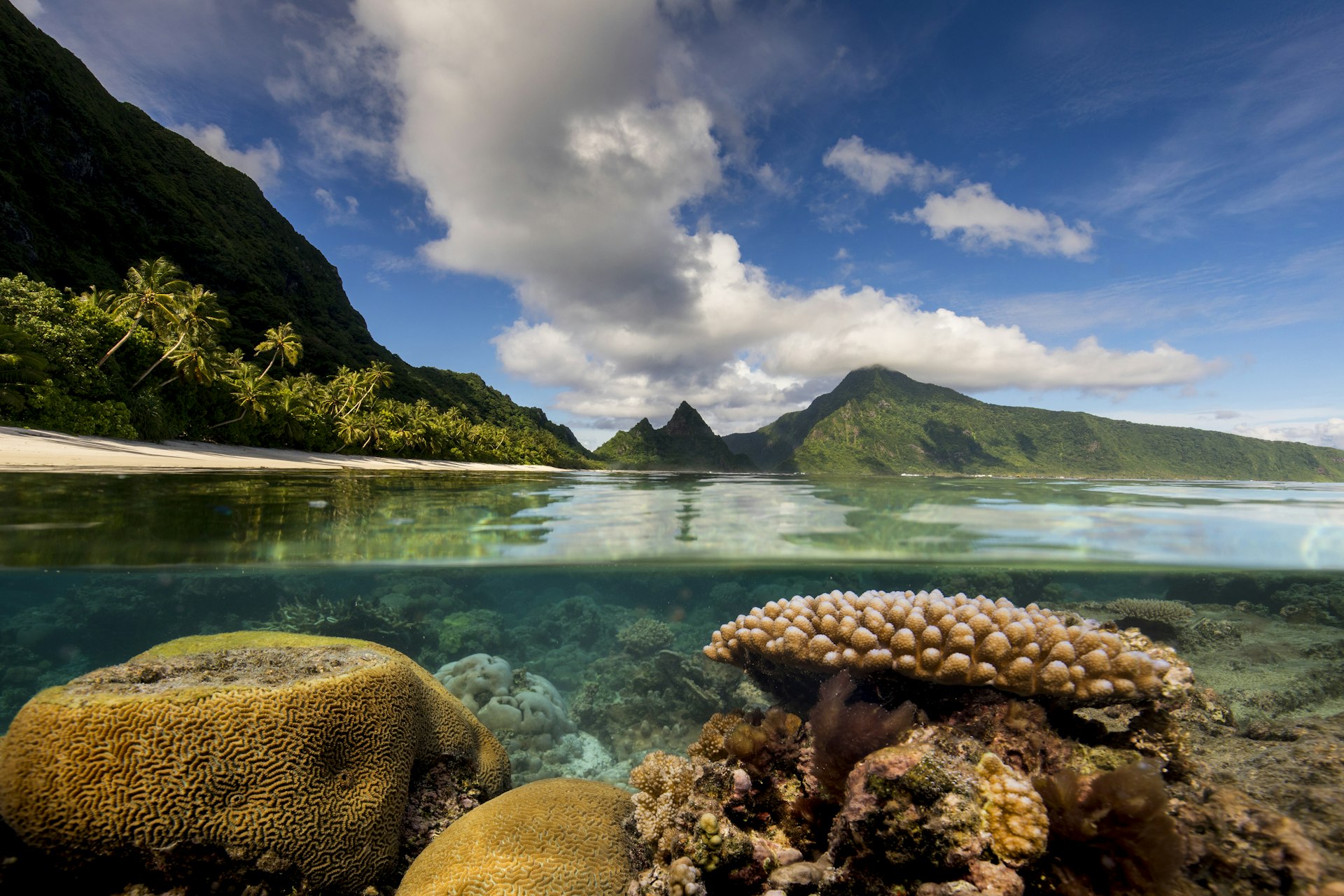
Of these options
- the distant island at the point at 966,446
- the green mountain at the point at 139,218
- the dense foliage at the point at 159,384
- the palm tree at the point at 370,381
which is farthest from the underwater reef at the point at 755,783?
the distant island at the point at 966,446

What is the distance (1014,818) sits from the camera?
2557 millimetres

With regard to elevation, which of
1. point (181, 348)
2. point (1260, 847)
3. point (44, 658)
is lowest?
point (44, 658)

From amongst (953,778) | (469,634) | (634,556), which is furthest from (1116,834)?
(469,634)

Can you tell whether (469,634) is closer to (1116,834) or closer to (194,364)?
(1116,834)

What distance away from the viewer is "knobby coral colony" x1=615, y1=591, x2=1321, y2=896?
7.98 ft

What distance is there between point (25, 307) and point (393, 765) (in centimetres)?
3098

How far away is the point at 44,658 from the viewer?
16.4 meters

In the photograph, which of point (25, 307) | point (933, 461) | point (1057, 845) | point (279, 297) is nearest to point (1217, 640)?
point (1057, 845)

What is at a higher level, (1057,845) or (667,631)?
(1057,845)

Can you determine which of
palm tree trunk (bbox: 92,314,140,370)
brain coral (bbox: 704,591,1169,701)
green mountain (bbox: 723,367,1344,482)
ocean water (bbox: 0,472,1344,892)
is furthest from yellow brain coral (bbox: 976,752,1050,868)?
green mountain (bbox: 723,367,1344,482)

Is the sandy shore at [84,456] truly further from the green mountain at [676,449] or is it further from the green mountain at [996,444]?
the green mountain at [676,449]

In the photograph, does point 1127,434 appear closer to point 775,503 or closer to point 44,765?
point 775,503

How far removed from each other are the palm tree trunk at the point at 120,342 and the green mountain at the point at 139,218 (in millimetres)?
26093

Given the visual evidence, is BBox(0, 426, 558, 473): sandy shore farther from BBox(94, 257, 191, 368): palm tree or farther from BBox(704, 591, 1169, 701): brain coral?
BBox(704, 591, 1169, 701): brain coral
